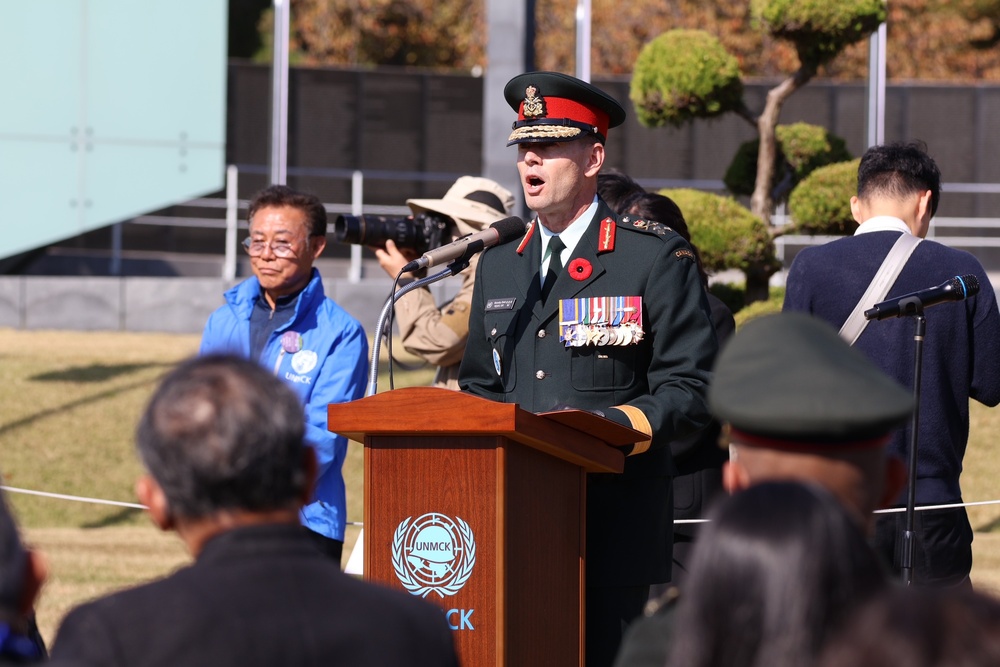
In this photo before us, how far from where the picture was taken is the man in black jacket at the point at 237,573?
1.68 meters

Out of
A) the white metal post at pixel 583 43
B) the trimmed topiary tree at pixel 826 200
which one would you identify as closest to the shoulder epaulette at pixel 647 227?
the trimmed topiary tree at pixel 826 200

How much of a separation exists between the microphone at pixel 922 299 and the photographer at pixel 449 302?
1.38 metres

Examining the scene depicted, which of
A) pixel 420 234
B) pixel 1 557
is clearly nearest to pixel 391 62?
pixel 420 234

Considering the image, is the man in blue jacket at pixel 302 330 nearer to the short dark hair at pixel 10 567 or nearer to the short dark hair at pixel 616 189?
the short dark hair at pixel 616 189

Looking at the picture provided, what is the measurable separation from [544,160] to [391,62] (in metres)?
21.4

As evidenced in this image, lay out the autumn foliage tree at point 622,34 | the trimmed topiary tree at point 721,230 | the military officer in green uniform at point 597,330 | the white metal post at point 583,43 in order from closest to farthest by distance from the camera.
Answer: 1. the military officer in green uniform at point 597,330
2. the trimmed topiary tree at point 721,230
3. the white metal post at point 583,43
4. the autumn foliage tree at point 622,34

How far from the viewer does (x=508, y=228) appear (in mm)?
3783

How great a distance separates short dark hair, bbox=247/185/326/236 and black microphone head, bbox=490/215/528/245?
1.04 metres

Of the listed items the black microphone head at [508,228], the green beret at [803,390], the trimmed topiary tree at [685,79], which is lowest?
the green beret at [803,390]

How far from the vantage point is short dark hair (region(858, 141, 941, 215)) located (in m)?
4.35

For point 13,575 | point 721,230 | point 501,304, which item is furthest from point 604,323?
point 721,230

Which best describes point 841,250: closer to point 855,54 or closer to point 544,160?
point 544,160

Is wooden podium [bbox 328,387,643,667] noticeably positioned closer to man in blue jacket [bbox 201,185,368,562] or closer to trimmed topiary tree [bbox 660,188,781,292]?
man in blue jacket [bbox 201,185,368,562]

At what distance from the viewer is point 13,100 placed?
10.8 metres
